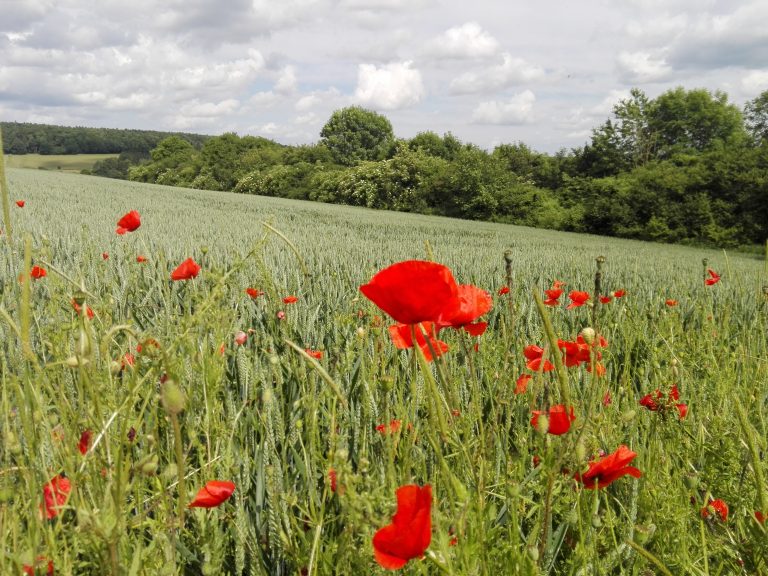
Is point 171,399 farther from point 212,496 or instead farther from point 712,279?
point 712,279

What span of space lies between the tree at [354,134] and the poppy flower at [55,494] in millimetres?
50012

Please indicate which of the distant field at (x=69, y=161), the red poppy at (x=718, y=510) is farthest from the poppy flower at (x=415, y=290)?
the distant field at (x=69, y=161)

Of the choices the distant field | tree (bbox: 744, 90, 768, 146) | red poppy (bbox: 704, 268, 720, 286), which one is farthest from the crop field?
the distant field

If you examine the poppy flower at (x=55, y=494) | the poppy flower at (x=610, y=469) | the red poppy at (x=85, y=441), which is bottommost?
the poppy flower at (x=55, y=494)

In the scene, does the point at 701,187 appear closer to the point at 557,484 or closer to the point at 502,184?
the point at 502,184

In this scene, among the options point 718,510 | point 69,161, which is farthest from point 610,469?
point 69,161

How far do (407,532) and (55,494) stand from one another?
629 mm

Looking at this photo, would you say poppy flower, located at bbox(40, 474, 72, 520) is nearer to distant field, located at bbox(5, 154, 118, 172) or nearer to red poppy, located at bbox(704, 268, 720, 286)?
red poppy, located at bbox(704, 268, 720, 286)

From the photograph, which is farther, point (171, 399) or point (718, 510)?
point (718, 510)

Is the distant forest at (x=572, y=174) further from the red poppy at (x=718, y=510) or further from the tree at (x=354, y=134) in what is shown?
the red poppy at (x=718, y=510)

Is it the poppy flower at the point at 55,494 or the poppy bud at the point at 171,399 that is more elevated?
the poppy bud at the point at 171,399

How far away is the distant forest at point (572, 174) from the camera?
18.6m

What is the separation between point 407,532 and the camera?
644mm

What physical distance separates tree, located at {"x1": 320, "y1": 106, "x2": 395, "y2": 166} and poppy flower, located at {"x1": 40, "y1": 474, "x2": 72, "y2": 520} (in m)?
50.0
